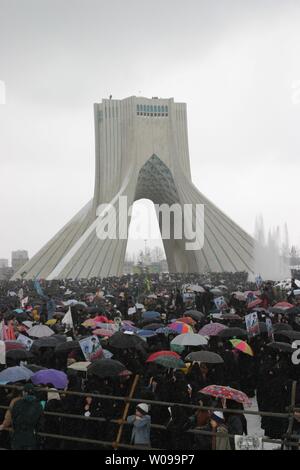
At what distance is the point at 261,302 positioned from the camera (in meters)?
14.2

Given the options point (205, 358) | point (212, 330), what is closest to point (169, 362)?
point (205, 358)

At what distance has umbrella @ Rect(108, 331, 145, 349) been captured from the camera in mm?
8484

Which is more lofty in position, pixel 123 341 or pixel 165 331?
pixel 123 341

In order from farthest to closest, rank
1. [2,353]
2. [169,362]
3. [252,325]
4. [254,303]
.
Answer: [254,303] → [252,325] → [2,353] → [169,362]

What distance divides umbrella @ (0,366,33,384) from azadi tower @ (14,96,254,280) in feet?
101

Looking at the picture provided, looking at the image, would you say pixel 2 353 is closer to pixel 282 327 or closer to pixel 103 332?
pixel 103 332

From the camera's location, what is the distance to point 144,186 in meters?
49.3

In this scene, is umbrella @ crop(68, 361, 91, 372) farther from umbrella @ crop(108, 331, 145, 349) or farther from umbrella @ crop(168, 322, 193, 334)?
umbrella @ crop(168, 322, 193, 334)

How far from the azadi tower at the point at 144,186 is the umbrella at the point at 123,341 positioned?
29024 millimetres

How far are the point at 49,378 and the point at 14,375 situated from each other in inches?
15.3

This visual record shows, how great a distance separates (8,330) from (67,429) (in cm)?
412

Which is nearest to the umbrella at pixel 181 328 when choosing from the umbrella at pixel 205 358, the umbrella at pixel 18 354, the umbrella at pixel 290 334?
the umbrella at pixel 290 334

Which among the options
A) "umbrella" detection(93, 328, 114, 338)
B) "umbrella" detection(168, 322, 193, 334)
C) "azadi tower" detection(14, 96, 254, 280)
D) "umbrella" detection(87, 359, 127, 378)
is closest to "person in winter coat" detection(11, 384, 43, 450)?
"umbrella" detection(87, 359, 127, 378)
